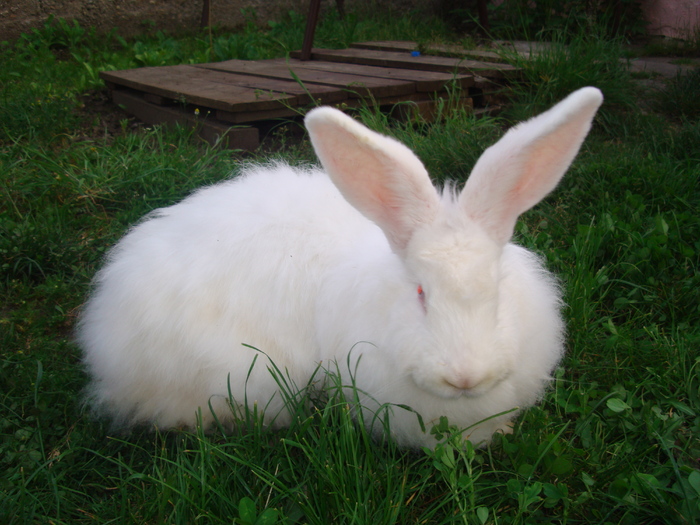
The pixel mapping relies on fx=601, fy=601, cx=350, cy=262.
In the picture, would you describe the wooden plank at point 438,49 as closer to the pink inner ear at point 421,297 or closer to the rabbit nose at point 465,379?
the pink inner ear at point 421,297

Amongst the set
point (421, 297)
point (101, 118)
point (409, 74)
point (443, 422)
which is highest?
point (409, 74)

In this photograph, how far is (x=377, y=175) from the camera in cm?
181

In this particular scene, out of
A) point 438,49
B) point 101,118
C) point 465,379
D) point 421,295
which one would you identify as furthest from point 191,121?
point 465,379

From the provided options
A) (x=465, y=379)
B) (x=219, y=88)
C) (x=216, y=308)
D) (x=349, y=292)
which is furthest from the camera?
(x=219, y=88)

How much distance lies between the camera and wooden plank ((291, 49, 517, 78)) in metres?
4.54

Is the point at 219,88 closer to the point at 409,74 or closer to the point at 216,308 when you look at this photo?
the point at 409,74

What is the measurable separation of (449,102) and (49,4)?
4.44 meters

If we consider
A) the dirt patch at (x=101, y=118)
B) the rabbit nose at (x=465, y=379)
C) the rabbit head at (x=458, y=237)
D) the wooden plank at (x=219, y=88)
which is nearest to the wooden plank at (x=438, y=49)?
the wooden plank at (x=219, y=88)

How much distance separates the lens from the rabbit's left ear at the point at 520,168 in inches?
66.7

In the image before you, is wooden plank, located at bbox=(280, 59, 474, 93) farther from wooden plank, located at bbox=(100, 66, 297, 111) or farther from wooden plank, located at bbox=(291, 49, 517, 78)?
wooden plank, located at bbox=(100, 66, 297, 111)

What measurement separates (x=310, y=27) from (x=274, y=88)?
4.39 ft

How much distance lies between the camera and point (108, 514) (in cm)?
185

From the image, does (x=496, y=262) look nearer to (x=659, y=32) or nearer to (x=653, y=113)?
(x=653, y=113)

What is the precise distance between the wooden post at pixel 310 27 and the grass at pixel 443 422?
1.66 meters
